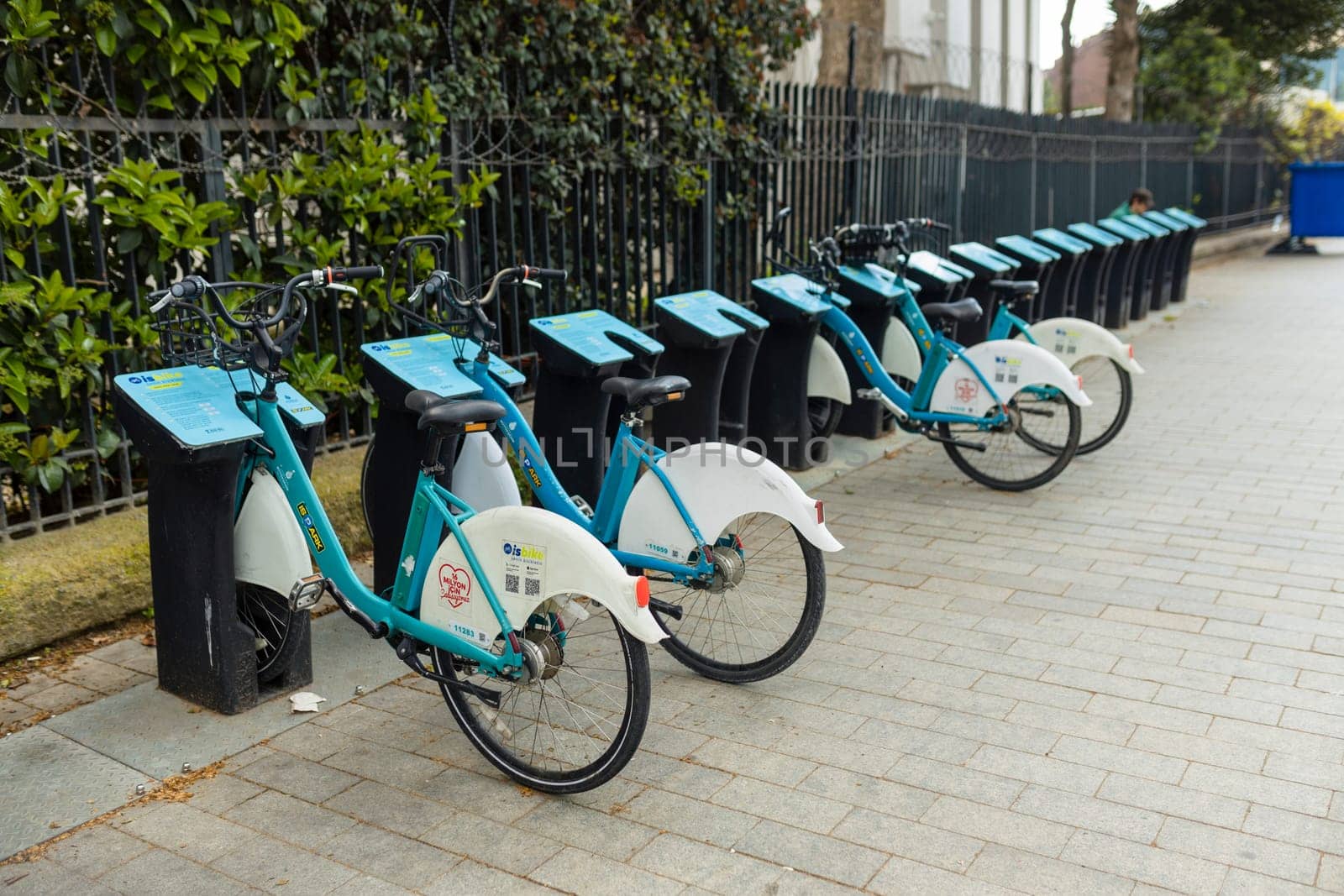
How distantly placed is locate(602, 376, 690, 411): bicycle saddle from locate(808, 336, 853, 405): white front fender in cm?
304

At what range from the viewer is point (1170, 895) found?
3010mm

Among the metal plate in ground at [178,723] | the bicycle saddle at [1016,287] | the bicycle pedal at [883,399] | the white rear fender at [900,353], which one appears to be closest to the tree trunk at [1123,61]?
the bicycle saddle at [1016,287]

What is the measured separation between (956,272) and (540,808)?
530cm

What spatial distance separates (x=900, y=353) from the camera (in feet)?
23.6

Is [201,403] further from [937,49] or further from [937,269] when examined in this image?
[937,49]

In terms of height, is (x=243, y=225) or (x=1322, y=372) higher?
(x=243, y=225)

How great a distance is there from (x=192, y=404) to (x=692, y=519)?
159 cm

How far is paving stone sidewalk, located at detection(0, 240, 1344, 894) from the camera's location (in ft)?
10.3

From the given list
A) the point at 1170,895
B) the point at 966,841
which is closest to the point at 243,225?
the point at 966,841

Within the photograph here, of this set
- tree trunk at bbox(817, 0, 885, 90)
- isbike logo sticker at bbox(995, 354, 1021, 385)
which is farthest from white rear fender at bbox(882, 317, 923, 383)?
tree trunk at bbox(817, 0, 885, 90)

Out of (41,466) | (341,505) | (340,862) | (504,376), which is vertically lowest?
(340,862)

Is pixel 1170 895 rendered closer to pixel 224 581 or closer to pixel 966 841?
pixel 966 841

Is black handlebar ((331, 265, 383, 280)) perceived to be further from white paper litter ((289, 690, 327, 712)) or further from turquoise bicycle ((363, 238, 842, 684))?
white paper litter ((289, 690, 327, 712))

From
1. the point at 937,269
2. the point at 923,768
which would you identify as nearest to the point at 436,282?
the point at 923,768
